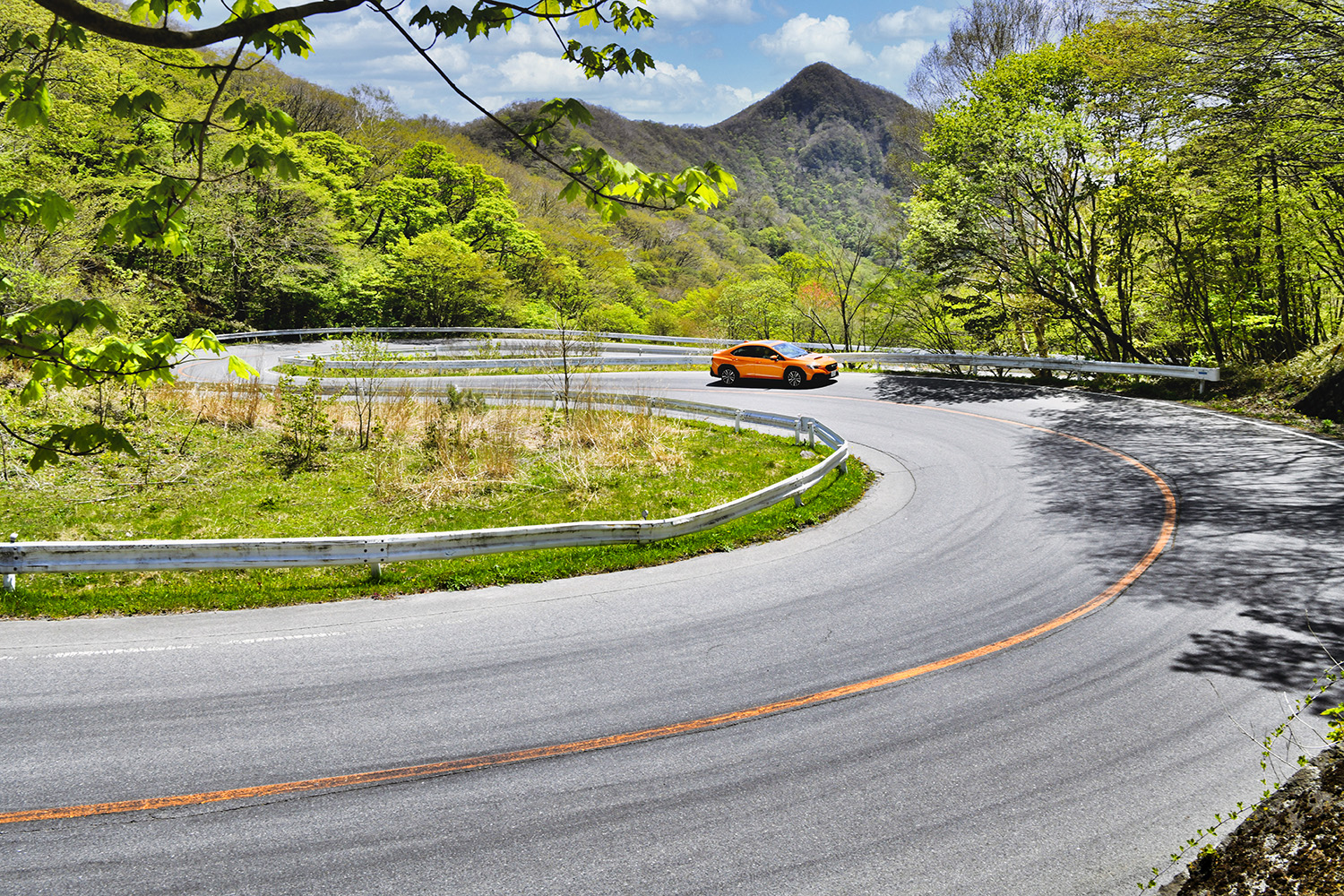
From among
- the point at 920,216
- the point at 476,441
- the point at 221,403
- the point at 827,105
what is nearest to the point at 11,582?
the point at 476,441

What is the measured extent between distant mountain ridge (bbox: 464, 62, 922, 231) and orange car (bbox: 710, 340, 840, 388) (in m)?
98.9

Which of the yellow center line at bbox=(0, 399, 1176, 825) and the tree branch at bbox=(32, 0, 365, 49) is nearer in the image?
the tree branch at bbox=(32, 0, 365, 49)

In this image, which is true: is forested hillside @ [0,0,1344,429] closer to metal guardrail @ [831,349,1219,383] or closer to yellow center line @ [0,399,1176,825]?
metal guardrail @ [831,349,1219,383]

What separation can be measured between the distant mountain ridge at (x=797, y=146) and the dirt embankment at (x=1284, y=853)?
121233mm

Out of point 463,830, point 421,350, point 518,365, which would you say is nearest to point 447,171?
point 421,350

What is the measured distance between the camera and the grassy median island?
365 inches

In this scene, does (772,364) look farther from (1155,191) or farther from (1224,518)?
(1224,518)

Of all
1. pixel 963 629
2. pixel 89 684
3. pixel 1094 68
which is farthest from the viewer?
pixel 1094 68

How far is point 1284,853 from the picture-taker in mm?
4488

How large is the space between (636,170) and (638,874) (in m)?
4.19

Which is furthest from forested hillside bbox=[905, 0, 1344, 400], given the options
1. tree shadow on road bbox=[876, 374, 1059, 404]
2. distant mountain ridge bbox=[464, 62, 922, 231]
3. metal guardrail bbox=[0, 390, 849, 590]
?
distant mountain ridge bbox=[464, 62, 922, 231]

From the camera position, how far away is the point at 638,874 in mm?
4625

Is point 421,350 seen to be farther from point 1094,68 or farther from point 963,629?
point 963,629

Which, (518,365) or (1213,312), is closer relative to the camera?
(1213,312)
